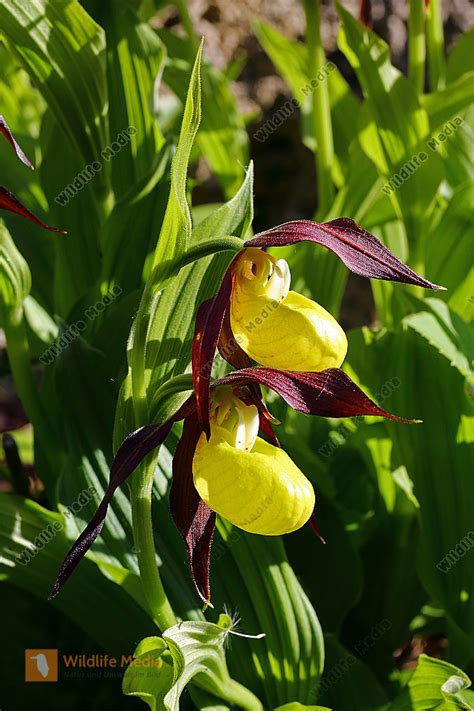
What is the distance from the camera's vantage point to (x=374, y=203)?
171cm

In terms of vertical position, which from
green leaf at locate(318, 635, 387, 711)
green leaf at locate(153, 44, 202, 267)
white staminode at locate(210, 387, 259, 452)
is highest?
green leaf at locate(153, 44, 202, 267)

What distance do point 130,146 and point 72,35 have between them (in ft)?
0.81

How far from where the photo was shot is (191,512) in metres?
0.96

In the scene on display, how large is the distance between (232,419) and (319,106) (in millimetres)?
965

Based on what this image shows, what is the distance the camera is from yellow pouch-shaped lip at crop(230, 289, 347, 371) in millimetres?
836

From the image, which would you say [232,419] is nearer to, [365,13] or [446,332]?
[446,332]

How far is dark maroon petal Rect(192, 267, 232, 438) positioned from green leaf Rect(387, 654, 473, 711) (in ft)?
1.85

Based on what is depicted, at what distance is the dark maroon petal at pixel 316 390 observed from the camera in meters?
0.86

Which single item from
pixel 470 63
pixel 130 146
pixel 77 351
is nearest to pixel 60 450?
pixel 77 351

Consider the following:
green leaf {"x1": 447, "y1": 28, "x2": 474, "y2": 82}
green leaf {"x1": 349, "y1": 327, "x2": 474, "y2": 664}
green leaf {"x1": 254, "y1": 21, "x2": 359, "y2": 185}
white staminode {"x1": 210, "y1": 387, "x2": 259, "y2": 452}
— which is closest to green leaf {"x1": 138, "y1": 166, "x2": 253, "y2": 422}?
white staminode {"x1": 210, "y1": 387, "x2": 259, "y2": 452}

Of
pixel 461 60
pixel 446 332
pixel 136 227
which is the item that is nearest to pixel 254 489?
pixel 446 332

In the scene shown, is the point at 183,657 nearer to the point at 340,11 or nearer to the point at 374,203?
the point at 374,203

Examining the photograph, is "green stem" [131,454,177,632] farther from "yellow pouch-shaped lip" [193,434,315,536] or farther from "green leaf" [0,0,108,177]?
"green leaf" [0,0,108,177]

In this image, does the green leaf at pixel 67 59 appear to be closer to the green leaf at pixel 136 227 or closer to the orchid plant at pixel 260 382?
the green leaf at pixel 136 227
